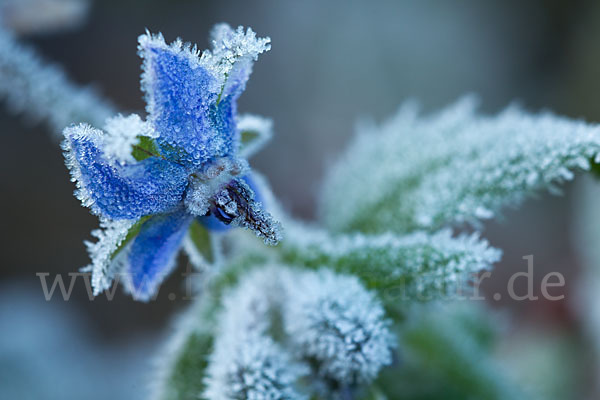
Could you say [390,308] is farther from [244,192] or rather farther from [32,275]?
[32,275]

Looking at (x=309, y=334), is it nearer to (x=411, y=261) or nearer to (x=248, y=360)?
(x=248, y=360)

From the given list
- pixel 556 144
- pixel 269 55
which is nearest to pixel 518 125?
pixel 556 144

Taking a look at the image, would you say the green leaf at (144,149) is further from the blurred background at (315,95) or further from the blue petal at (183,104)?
the blurred background at (315,95)

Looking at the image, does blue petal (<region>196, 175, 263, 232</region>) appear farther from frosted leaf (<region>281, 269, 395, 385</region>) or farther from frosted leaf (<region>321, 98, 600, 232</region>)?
frosted leaf (<region>321, 98, 600, 232</region>)

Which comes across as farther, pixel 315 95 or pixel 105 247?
pixel 315 95

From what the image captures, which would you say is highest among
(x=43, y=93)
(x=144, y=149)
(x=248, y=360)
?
(x=43, y=93)

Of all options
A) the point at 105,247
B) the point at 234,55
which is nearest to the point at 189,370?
the point at 105,247
